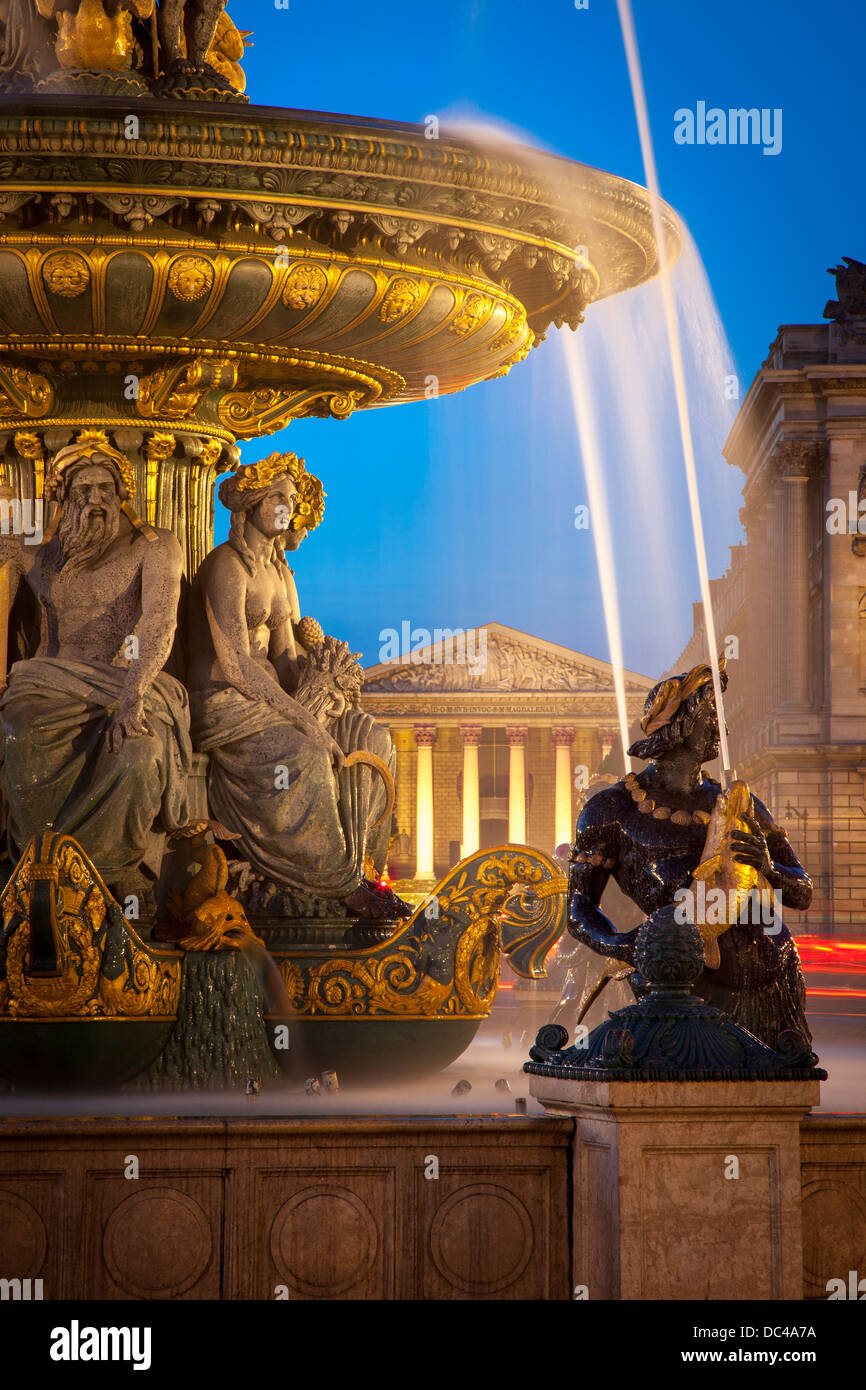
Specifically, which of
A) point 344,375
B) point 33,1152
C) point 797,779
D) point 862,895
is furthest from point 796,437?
point 33,1152

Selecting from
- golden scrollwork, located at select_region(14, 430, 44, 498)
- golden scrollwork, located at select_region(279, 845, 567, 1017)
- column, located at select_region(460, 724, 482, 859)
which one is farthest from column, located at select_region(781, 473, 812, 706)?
golden scrollwork, located at select_region(279, 845, 567, 1017)

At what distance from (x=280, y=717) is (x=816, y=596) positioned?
4908 centimetres

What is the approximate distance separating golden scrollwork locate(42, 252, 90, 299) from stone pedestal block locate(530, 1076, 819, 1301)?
130 inches

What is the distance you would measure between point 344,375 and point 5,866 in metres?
2.19

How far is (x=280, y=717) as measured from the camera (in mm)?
6422

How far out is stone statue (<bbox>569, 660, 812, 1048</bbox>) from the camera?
4805mm

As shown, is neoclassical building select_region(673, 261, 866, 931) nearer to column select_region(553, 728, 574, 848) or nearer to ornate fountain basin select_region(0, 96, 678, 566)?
column select_region(553, 728, 574, 848)

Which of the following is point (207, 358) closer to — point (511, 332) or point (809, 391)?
point (511, 332)

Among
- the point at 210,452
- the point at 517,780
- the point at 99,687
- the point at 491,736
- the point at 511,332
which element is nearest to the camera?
the point at 99,687

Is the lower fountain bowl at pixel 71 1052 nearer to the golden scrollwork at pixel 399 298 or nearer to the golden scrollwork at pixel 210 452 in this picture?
the golden scrollwork at pixel 210 452

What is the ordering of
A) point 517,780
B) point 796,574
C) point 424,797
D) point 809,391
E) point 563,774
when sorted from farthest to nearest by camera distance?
point 424,797 → point 517,780 → point 563,774 → point 796,574 → point 809,391

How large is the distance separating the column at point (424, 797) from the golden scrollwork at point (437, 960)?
86223 millimetres

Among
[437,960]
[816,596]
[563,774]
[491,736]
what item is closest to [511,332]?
[437,960]
